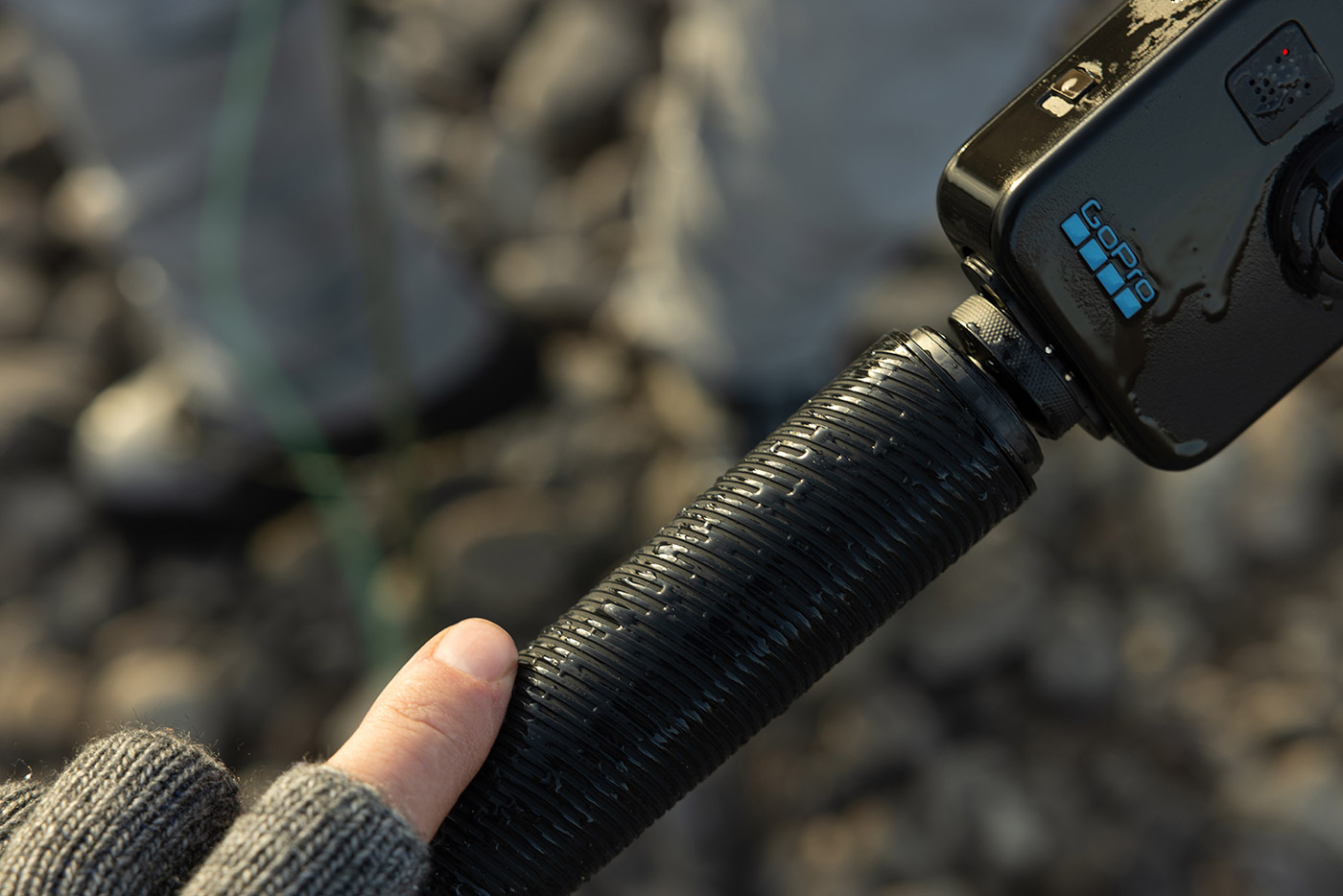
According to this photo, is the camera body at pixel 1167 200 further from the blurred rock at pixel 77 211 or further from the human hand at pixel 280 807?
the blurred rock at pixel 77 211

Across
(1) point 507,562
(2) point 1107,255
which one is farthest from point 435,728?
(1) point 507,562

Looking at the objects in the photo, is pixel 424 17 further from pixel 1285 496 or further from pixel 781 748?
pixel 1285 496

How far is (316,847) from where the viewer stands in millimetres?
517

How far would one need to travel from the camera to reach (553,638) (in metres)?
0.60

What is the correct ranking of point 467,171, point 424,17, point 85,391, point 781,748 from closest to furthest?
point 781,748 < point 85,391 < point 467,171 < point 424,17

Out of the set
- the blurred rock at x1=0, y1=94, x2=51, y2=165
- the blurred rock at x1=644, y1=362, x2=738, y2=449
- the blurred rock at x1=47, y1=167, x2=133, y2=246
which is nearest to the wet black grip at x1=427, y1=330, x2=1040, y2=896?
the blurred rock at x1=644, y1=362, x2=738, y2=449

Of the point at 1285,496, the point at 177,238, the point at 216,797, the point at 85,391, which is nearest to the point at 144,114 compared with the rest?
the point at 177,238

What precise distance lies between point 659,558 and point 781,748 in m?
0.78

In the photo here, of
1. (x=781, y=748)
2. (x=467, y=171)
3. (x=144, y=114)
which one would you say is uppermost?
(x=144, y=114)

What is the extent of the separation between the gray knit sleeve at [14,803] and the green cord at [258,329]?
750 mm

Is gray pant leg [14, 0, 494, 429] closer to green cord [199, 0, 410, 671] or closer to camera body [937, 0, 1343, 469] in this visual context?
green cord [199, 0, 410, 671]

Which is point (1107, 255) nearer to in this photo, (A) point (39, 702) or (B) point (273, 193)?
(B) point (273, 193)

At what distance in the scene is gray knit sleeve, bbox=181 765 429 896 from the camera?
513mm

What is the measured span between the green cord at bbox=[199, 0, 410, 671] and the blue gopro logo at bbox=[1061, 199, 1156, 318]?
1.06m
